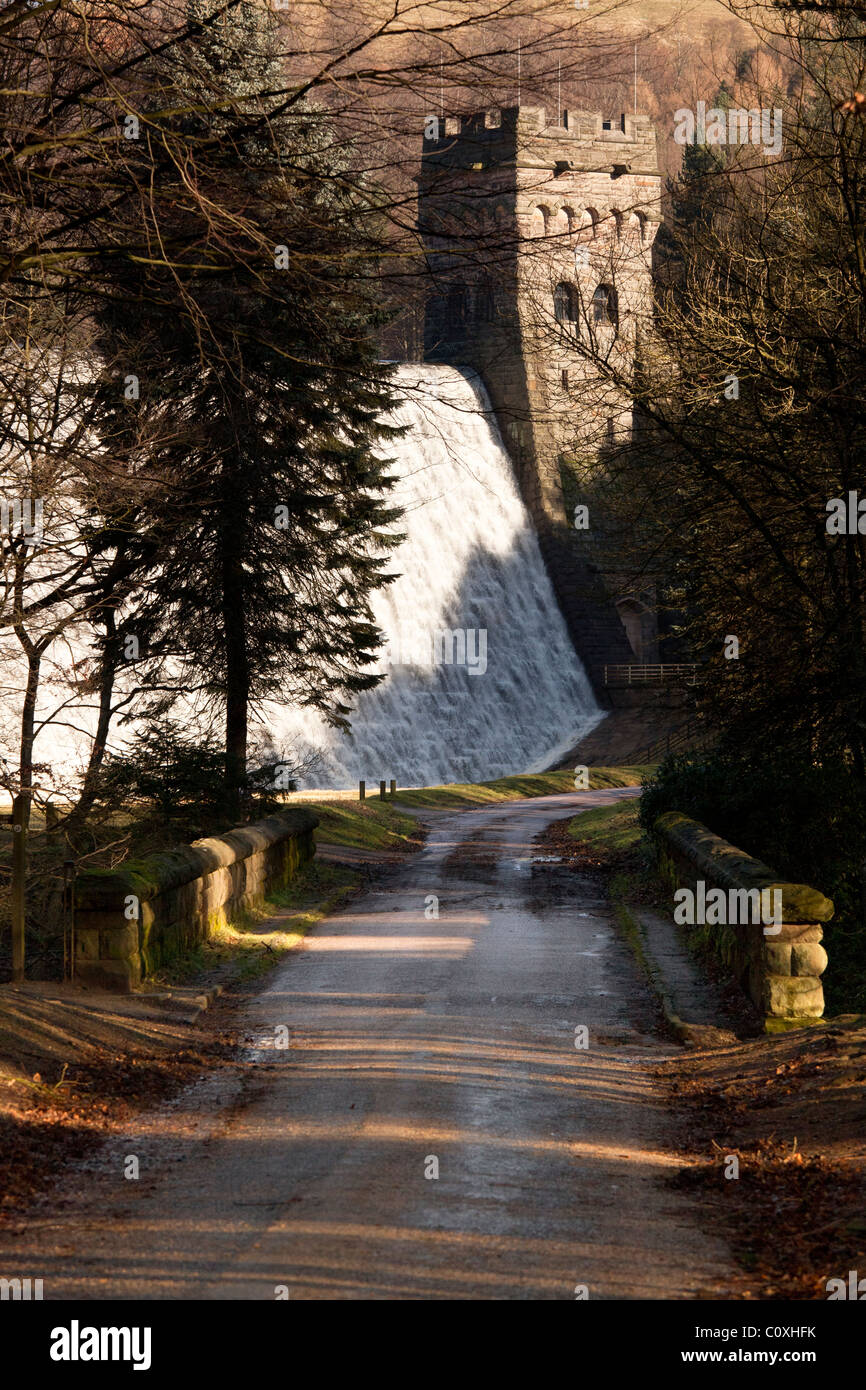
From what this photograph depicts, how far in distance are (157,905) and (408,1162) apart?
17.5 ft

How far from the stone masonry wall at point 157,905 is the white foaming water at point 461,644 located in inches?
959

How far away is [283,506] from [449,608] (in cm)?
2768

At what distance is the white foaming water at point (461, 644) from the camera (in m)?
43.5

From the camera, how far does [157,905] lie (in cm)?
1182

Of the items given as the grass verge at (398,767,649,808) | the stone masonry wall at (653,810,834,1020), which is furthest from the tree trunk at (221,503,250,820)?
the grass verge at (398,767,649,808)

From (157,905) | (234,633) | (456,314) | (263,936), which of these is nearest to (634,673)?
(456,314)
